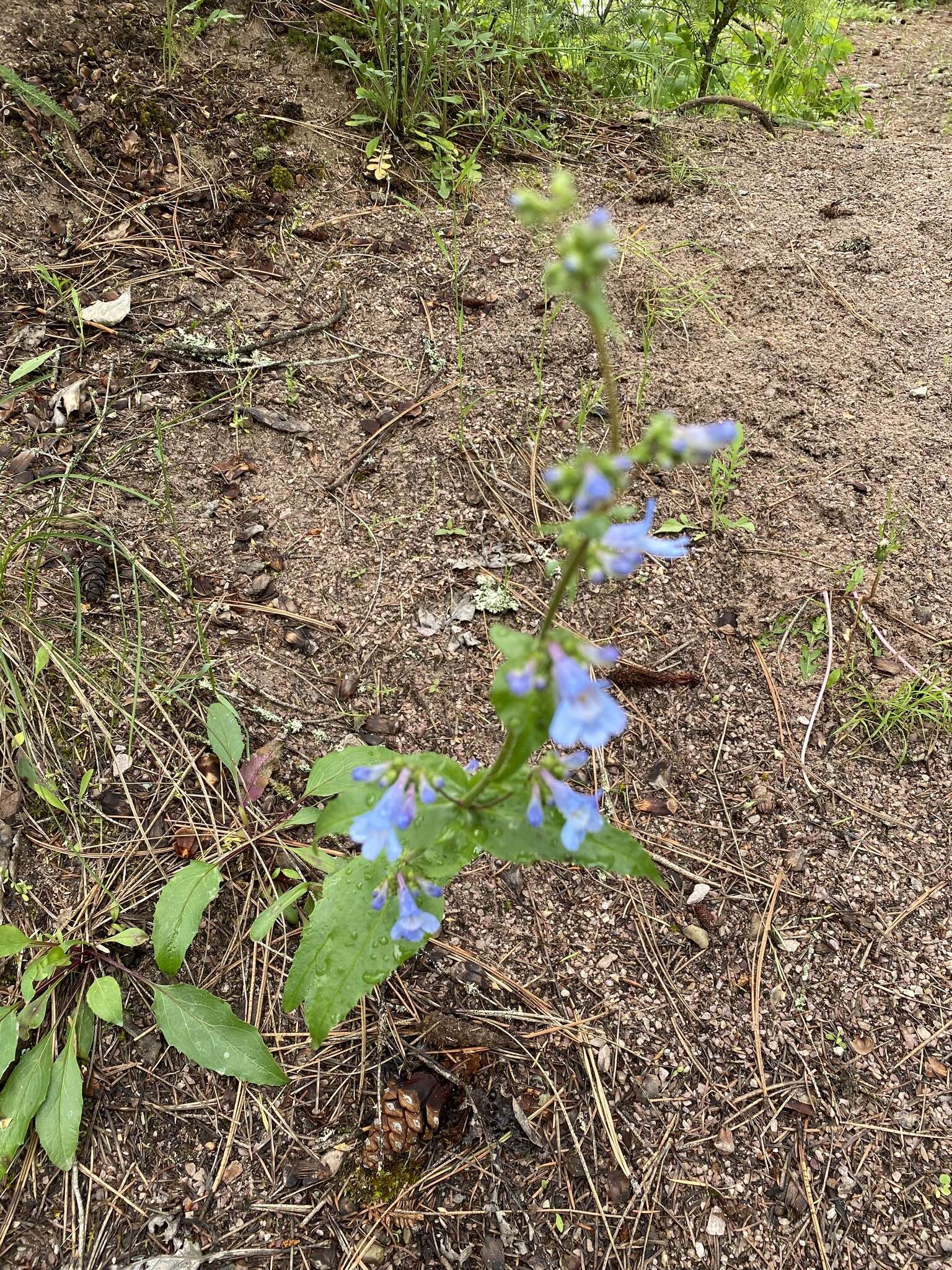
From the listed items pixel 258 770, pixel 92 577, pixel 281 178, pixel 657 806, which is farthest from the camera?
pixel 281 178

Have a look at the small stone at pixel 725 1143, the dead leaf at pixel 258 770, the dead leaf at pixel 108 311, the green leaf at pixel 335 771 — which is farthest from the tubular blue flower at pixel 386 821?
the dead leaf at pixel 108 311

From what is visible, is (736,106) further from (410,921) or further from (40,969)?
(40,969)

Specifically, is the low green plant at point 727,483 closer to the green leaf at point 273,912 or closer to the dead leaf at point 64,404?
the green leaf at point 273,912

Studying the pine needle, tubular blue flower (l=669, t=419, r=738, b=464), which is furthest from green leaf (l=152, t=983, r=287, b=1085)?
the pine needle

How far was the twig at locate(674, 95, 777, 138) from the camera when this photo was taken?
17.1ft

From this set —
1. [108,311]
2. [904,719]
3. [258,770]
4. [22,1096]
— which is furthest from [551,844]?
[108,311]

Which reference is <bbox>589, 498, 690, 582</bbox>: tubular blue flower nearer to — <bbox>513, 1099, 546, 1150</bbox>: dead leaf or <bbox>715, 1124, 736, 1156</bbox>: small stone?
<bbox>513, 1099, 546, 1150</bbox>: dead leaf

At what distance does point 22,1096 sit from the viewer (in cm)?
197

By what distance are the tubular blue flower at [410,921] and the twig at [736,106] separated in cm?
560

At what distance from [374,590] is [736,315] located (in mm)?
2373

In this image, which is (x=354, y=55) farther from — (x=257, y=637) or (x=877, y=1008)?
(x=877, y=1008)

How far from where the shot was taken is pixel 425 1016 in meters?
2.14

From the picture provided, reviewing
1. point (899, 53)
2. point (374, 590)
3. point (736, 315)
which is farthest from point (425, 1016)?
point (899, 53)

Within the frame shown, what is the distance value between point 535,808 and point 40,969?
1.44m
